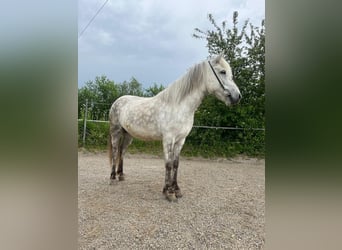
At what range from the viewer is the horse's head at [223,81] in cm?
157

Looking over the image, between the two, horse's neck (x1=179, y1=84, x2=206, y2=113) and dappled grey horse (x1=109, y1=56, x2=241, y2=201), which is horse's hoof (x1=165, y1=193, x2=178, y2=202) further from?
horse's neck (x1=179, y1=84, x2=206, y2=113)

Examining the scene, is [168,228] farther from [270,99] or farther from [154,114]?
[270,99]

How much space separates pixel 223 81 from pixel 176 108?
42 centimetres

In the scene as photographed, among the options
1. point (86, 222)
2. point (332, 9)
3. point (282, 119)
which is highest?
point (332, 9)

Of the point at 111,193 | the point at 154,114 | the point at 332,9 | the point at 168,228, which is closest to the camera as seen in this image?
the point at 332,9

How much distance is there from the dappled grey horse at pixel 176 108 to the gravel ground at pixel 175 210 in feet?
0.80

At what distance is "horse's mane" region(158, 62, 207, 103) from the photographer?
5.64 feet

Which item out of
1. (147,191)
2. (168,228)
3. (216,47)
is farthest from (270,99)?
(216,47)

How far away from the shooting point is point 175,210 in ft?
5.57

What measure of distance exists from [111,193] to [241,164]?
1587mm

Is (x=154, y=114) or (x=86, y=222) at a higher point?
(x=154, y=114)

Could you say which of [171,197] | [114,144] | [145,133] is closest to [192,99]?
[145,133]

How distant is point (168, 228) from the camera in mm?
1470

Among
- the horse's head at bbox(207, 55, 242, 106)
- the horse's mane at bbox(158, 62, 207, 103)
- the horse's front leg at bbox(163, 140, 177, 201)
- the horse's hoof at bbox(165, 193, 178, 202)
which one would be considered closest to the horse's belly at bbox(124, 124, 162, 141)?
the horse's front leg at bbox(163, 140, 177, 201)
